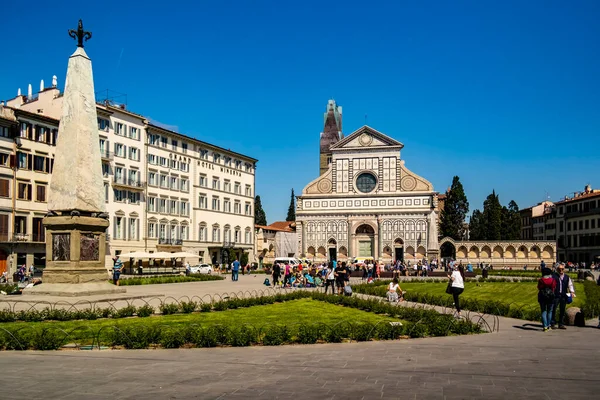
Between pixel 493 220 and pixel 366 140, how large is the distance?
75.2ft

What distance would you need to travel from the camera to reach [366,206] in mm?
85000

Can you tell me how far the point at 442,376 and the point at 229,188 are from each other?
65101mm

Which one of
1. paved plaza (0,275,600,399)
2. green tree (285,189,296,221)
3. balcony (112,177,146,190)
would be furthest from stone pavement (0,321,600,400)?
green tree (285,189,296,221)

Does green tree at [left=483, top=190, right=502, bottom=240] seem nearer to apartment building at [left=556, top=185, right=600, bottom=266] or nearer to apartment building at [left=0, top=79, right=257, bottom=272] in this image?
apartment building at [left=556, top=185, right=600, bottom=266]

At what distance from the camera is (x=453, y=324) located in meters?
14.9

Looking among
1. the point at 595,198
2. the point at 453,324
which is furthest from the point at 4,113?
the point at 595,198

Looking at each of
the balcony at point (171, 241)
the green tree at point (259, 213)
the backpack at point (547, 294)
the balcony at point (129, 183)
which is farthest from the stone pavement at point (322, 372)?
the green tree at point (259, 213)

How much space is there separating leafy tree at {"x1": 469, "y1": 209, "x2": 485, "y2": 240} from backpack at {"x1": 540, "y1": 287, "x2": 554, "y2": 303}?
82.6 meters

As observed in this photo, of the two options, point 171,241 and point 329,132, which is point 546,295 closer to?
point 171,241

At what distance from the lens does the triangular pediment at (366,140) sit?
8538cm

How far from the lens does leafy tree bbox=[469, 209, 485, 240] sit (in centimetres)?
9612

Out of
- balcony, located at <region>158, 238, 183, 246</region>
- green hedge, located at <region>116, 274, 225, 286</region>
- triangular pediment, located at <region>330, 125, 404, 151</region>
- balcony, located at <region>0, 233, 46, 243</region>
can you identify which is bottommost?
green hedge, located at <region>116, 274, 225, 286</region>

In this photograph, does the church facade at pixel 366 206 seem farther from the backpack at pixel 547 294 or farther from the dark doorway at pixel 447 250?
the backpack at pixel 547 294

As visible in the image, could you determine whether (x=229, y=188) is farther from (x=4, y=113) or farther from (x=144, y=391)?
(x=144, y=391)
